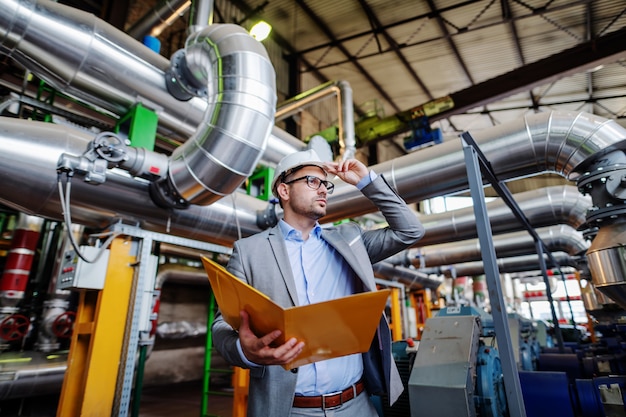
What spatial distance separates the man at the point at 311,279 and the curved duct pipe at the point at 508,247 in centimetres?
367

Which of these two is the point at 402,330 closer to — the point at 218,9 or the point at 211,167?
the point at 211,167

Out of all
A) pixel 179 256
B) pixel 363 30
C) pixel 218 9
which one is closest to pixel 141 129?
pixel 179 256

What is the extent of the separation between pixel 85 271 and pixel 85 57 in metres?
1.32

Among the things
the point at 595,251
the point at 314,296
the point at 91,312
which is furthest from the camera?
the point at 91,312

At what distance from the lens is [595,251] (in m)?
1.92

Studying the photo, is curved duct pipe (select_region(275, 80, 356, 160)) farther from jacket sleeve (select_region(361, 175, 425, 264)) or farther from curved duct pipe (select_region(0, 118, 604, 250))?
jacket sleeve (select_region(361, 175, 425, 264))

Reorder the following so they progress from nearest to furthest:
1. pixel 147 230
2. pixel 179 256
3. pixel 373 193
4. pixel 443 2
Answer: pixel 373 193 < pixel 147 230 < pixel 179 256 < pixel 443 2

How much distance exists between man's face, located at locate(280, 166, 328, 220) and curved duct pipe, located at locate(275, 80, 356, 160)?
251 centimetres

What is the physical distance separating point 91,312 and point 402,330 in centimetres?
Result: 501

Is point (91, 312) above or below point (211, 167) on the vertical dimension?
below

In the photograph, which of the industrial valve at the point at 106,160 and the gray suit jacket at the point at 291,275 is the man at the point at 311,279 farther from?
the industrial valve at the point at 106,160

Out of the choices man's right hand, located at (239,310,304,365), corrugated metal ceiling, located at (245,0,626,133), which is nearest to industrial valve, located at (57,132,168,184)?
man's right hand, located at (239,310,304,365)

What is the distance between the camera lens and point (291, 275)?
A: 1094 millimetres

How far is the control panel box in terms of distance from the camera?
2.06 metres
